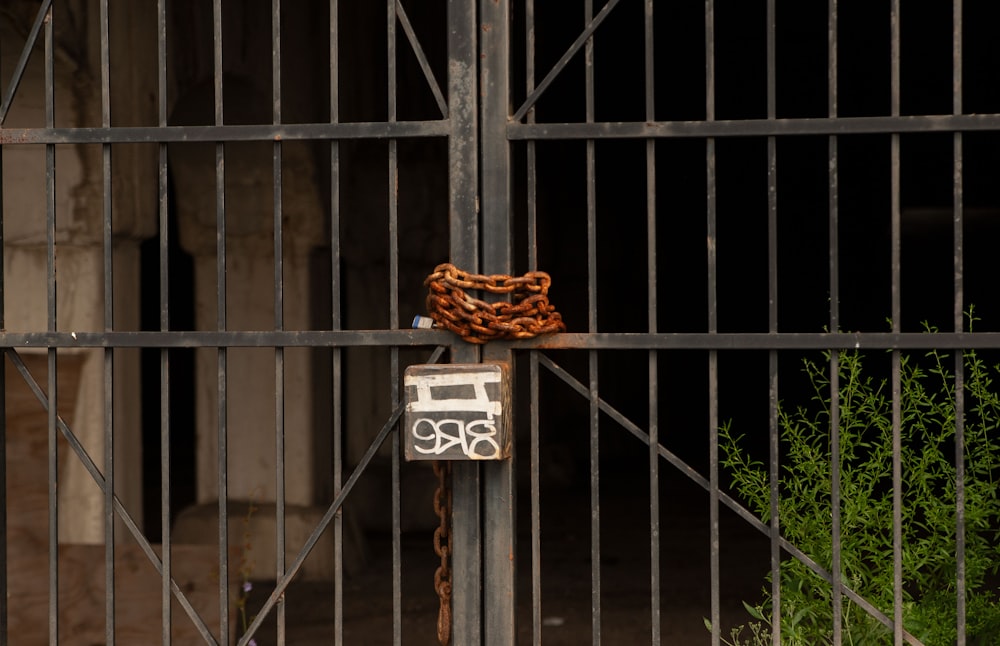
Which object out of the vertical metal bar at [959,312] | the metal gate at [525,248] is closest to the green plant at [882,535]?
the metal gate at [525,248]

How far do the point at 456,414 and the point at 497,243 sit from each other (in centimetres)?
48

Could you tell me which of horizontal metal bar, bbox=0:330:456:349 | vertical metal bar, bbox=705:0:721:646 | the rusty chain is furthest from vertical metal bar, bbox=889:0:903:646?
horizontal metal bar, bbox=0:330:456:349

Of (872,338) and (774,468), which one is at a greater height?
(872,338)

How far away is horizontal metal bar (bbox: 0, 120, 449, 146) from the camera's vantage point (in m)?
3.47

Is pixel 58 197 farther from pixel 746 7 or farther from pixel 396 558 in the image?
pixel 746 7

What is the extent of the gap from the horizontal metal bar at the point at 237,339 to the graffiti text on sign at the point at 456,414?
16 cm

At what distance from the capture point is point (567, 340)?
3455 millimetres

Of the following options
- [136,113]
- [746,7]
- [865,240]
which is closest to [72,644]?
[136,113]

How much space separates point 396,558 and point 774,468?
1009 millimetres

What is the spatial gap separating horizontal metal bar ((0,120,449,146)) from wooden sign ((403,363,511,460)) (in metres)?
0.64

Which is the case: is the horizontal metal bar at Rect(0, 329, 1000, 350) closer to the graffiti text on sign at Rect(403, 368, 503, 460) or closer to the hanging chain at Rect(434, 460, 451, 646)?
the graffiti text on sign at Rect(403, 368, 503, 460)

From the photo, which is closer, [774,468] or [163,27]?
[774,468]

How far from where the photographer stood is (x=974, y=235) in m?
13.1

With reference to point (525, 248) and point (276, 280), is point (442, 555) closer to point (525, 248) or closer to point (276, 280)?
point (276, 280)
